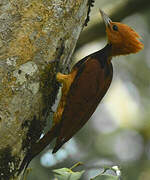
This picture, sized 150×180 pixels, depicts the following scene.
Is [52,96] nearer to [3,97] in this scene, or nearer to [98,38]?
[3,97]

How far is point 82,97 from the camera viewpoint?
3.63m

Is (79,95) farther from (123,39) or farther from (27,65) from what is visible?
(123,39)

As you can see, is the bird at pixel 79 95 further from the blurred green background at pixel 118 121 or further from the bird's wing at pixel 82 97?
the blurred green background at pixel 118 121

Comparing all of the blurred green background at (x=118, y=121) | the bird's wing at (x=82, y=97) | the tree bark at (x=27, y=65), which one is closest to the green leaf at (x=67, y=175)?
the tree bark at (x=27, y=65)

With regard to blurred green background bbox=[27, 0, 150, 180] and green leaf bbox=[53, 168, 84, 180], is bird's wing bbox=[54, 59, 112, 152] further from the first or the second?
blurred green background bbox=[27, 0, 150, 180]

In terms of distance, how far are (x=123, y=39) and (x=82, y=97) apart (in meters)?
0.96

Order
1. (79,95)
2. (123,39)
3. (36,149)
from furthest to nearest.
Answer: (123,39) < (79,95) < (36,149)

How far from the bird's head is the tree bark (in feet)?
3.53

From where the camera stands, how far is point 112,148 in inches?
266

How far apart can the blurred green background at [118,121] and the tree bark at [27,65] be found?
1728 mm

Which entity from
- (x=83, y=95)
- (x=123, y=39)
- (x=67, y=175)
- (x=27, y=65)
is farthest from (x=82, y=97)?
(x=67, y=175)

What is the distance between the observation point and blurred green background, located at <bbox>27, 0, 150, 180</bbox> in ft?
16.4

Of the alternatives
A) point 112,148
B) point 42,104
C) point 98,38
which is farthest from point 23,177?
point 112,148

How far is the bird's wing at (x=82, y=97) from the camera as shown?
11.5 ft
